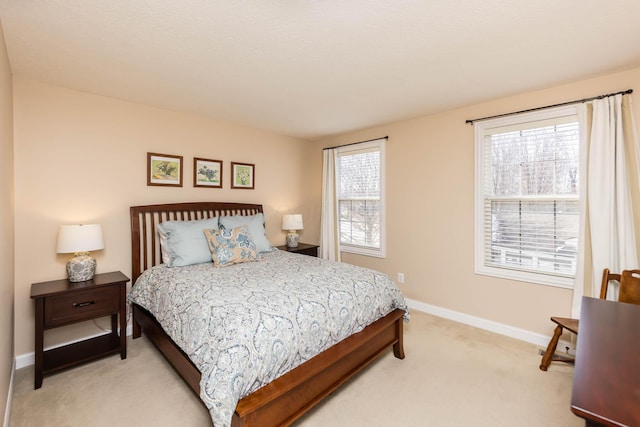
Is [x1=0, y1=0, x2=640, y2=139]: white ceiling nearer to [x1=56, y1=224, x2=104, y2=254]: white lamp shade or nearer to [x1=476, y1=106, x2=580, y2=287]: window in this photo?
[x1=476, y1=106, x2=580, y2=287]: window

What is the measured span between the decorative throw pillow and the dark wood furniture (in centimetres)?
258

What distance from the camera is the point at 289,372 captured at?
1696 millimetres

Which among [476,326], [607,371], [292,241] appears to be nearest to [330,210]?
[292,241]

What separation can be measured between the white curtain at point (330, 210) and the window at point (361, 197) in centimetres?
8

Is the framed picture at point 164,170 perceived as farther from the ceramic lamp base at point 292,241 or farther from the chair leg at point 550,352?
the chair leg at point 550,352

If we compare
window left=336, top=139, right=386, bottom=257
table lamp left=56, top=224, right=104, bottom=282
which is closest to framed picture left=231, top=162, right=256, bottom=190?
window left=336, top=139, right=386, bottom=257

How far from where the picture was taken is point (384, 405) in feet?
6.48

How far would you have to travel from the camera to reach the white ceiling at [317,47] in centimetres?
160

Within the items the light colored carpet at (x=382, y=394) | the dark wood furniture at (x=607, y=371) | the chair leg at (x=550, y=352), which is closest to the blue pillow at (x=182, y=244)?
the light colored carpet at (x=382, y=394)

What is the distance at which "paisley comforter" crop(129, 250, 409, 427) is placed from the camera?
150cm

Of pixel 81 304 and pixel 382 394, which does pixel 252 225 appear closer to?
pixel 81 304

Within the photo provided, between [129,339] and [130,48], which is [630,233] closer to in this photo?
[130,48]

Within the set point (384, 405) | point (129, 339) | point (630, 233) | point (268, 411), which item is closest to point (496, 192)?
point (630, 233)

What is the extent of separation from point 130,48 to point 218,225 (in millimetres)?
1808
